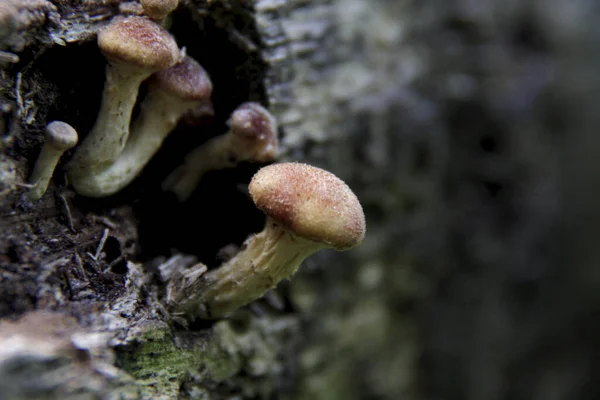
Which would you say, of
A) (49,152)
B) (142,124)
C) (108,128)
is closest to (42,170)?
(49,152)

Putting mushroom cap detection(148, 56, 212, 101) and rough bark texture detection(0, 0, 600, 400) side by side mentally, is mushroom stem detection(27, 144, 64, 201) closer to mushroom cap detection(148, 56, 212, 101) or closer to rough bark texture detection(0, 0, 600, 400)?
rough bark texture detection(0, 0, 600, 400)

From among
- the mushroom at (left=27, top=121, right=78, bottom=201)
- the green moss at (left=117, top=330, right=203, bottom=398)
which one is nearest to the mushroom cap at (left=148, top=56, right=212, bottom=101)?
the mushroom at (left=27, top=121, right=78, bottom=201)

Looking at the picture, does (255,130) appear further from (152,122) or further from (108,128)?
(108,128)

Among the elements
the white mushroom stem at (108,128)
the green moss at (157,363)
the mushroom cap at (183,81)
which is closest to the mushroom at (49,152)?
the white mushroom stem at (108,128)

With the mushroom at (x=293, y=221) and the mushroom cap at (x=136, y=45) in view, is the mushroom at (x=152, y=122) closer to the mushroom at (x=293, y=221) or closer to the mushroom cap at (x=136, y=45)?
the mushroom cap at (x=136, y=45)

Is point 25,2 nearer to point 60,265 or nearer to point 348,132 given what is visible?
point 60,265

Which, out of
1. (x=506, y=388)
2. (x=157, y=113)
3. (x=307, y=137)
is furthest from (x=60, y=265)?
(x=506, y=388)

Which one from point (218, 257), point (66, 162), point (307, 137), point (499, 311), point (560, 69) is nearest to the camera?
point (66, 162)
